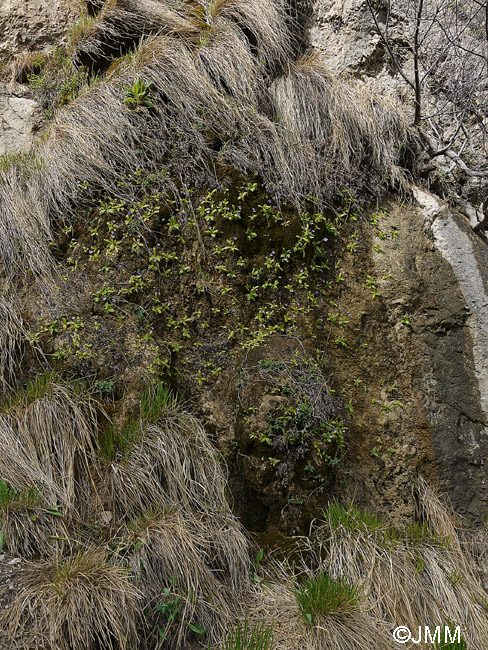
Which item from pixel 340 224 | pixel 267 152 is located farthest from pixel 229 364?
pixel 267 152

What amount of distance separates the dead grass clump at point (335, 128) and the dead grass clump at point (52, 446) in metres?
2.33

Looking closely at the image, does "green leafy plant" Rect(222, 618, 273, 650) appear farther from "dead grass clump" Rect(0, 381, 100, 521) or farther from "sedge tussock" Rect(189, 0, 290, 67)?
"sedge tussock" Rect(189, 0, 290, 67)

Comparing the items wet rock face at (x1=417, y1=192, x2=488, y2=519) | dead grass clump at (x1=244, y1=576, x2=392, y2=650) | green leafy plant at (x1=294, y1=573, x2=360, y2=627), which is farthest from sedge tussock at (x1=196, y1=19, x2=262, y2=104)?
dead grass clump at (x1=244, y1=576, x2=392, y2=650)

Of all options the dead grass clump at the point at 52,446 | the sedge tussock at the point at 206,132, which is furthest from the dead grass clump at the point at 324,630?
the sedge tussock at the point at 206,132

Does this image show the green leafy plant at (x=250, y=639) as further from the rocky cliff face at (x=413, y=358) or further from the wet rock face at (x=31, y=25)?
the wet rock face at (x=31, y=25)

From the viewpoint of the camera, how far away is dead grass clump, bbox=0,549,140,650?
2.39 metres

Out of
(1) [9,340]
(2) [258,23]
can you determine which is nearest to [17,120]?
(2) [258,23]

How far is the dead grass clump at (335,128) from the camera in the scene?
405cm

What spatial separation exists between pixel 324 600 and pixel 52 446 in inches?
67.5

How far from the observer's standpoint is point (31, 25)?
568 centimetres

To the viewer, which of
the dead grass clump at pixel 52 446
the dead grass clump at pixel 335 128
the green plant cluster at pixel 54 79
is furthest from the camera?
the green plant cluster at pixel 54 79

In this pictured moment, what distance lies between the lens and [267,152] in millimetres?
3947

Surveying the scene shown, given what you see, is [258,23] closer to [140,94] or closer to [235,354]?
[140,94]

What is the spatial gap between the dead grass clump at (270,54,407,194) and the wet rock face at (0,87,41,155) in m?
2.35
